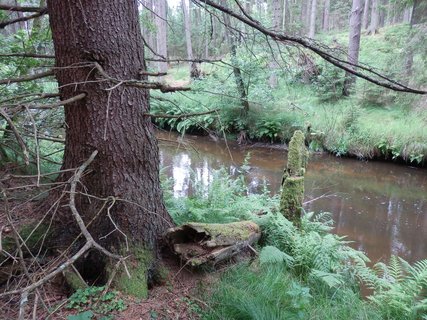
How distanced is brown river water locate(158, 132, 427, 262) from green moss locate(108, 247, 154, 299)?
2.46m

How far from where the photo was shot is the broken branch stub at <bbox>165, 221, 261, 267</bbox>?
8.79 feet

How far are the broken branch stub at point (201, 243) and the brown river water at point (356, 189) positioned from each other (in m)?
2.20

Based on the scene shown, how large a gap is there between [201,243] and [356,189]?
688cm

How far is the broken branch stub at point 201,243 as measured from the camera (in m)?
2.68

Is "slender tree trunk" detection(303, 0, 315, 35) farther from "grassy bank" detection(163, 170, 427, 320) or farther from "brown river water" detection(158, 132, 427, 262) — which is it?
"grassy bank" detection(163, 170, 427, 320)

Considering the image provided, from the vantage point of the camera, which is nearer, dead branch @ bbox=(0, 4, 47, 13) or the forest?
the forest

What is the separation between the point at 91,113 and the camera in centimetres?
232

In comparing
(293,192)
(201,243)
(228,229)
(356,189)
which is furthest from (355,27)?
(201,243)

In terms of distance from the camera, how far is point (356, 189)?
28.1 ft

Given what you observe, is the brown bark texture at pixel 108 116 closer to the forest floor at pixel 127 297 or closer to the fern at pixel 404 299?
the forest floor at pixel 127 297

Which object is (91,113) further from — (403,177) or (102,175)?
(403,177)

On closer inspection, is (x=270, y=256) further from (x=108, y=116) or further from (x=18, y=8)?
(x=18, y=8)

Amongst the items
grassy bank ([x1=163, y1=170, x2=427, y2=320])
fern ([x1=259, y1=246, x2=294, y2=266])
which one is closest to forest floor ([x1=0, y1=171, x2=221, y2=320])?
grassy bank ([x1=163, y1=170, x2=427, y2=320])

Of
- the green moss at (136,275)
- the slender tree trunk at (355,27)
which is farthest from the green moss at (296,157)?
the slender tree trunk at (355,27)
